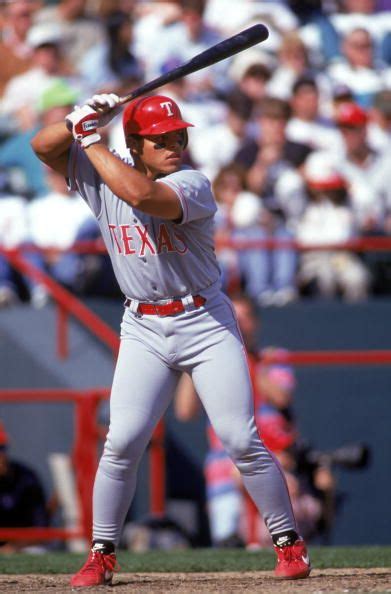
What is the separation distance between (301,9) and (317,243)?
3.47 metres

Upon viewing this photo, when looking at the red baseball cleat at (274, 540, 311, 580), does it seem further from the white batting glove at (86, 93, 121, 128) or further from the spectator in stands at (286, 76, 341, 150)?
the spectator in stands at (286, 76, 341, 150)

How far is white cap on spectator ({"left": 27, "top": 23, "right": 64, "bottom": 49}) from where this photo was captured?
34.2 feet

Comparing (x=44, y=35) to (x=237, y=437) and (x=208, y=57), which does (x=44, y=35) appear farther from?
(x=237, y=437)

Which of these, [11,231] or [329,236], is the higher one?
[11,231]

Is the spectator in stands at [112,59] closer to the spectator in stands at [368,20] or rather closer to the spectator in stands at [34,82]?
the spectator in stands at [34,82]

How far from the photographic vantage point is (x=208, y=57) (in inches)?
192

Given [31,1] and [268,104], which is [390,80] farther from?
[31,1]

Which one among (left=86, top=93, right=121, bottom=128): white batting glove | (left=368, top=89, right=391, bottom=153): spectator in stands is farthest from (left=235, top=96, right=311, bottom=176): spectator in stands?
(left=86, top=93, right=121, bottom=128): white batting glove

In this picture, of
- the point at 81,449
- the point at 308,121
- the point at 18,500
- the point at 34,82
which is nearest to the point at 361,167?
the point at 308,121

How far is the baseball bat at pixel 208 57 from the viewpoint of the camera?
4.69 metres

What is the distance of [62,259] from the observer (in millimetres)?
8719

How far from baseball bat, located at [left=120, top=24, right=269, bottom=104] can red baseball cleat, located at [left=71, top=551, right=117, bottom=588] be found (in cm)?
177

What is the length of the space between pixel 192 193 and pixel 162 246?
0.25 m

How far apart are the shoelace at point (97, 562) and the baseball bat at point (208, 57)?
5.79 ft
